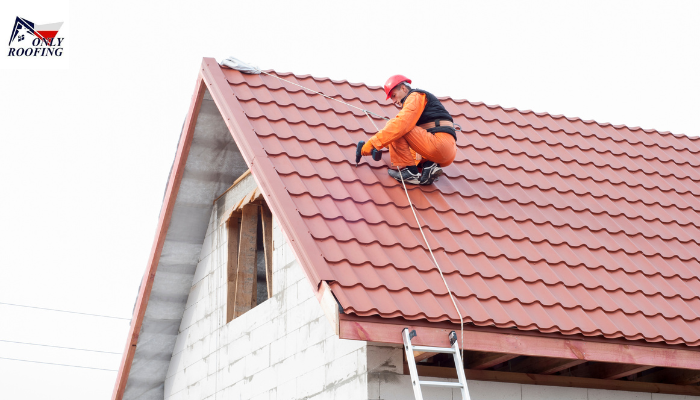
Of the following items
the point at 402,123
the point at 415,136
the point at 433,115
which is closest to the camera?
the point at 402,123

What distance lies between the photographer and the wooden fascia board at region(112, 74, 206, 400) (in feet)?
27.0

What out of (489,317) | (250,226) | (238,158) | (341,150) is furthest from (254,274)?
(489,317)

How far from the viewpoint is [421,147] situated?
7172mm

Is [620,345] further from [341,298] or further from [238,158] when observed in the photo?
[238,158]

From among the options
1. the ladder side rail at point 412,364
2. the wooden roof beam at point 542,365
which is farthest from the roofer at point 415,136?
the ladder side rail at point 412,364

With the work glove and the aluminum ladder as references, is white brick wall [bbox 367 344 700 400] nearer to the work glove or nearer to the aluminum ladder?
the aluminum ladder

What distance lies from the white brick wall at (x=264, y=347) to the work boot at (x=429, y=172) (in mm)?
1339

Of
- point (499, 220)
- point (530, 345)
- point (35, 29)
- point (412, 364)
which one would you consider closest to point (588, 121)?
point (499, 220)

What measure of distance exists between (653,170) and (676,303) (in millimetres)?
2668

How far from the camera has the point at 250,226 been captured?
884cm

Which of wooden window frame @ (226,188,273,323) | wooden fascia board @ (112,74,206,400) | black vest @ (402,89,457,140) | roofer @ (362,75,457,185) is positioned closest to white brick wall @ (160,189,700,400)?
wooden window frame @ (226,188,273,323)

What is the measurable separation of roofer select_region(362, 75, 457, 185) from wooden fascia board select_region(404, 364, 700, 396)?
1.82 metres

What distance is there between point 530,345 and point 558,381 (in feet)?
3.13

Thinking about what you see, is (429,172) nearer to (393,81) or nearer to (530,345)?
(393,81)
